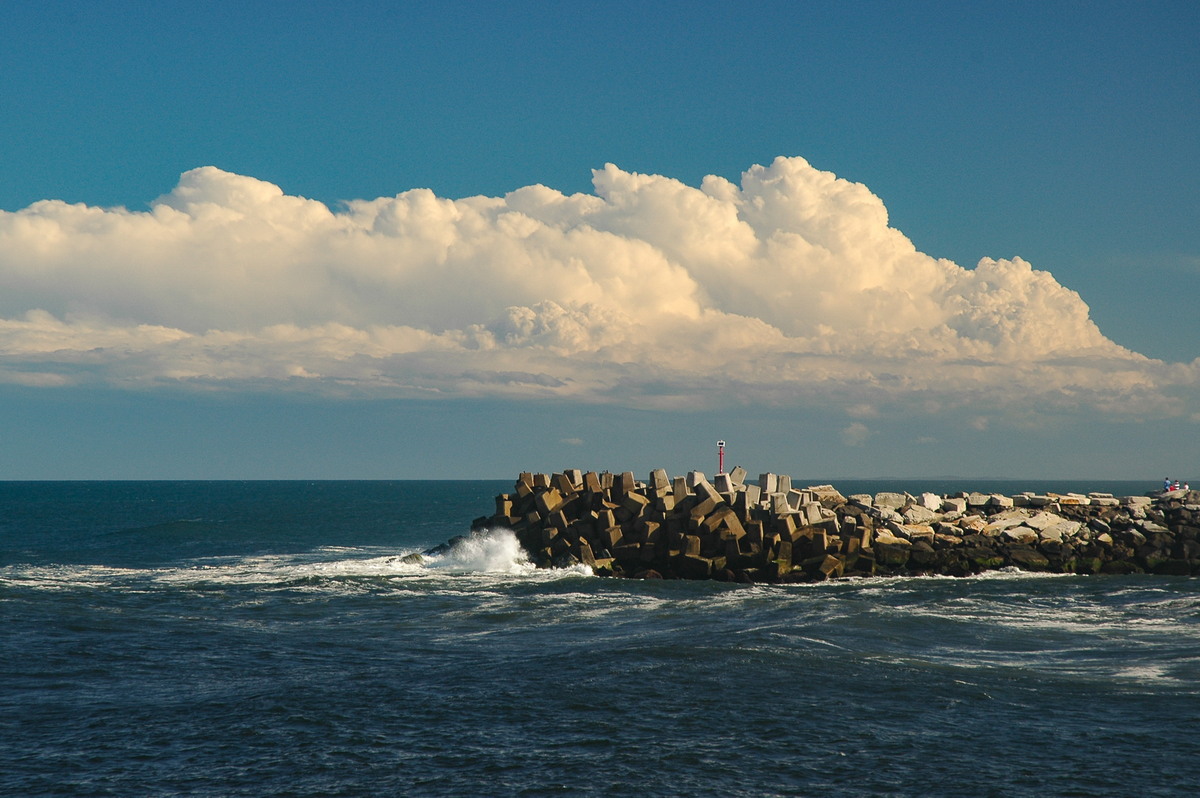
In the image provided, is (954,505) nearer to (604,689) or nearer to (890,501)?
(890,501)

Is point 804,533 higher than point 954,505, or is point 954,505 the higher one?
point 954,505

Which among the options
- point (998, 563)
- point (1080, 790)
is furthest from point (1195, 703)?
point (998, 563)

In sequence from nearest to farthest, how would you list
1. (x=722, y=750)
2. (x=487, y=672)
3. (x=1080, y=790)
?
(x=1080, y=790)
(x=722, y=750)
(x=487, y=672)

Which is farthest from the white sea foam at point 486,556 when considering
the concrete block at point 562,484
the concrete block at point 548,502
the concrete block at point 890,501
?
the concrete block at point 890,501

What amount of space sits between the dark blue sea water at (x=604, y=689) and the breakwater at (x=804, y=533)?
58.5 inches

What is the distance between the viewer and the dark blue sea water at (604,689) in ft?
36.4

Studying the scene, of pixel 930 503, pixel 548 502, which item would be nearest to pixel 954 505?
pixel 930 503

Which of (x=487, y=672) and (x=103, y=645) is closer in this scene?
(x=487, y=672)

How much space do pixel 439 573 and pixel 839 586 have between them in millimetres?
12168

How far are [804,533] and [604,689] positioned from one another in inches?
598

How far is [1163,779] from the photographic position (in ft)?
35.4

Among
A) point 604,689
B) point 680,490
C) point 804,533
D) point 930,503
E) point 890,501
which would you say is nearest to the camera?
point 604,689

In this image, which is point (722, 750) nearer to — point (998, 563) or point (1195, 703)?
point (1195, 703)

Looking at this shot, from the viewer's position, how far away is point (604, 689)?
1488 cm
